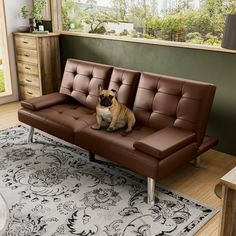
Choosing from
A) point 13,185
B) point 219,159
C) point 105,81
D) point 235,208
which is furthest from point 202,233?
point 105,81

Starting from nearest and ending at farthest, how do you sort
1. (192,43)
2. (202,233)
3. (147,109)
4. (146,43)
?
(202,233), (147,109), (192,43), (146,43)

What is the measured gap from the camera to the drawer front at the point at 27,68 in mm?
4590

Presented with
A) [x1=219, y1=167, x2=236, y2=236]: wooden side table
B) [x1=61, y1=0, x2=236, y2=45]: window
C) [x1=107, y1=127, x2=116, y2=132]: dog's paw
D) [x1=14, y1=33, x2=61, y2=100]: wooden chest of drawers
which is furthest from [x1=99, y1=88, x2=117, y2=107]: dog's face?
[x1=14, y1=33, x2=61, y2=100]: wooden chest of drawers

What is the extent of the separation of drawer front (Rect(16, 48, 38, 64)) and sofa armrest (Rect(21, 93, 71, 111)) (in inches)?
44.5

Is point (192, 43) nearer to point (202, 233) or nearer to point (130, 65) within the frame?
point (130, 65)

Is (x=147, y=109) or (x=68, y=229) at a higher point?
(x=147, y=109)

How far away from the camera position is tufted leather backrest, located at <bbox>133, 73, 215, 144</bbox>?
2764 millimetres

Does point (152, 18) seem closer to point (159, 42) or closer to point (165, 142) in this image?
point (159, 42)

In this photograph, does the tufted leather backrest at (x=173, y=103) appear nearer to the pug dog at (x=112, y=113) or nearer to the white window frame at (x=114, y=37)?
the pug dog at (x=112, y=113)

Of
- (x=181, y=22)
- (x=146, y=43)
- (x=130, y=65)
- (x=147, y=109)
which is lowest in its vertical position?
(x=147, y=109)

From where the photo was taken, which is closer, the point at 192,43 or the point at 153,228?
the point at 153,228

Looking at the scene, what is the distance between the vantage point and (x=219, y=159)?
3281mm

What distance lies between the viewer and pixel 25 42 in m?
4.59

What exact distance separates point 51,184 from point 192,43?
1.97m
